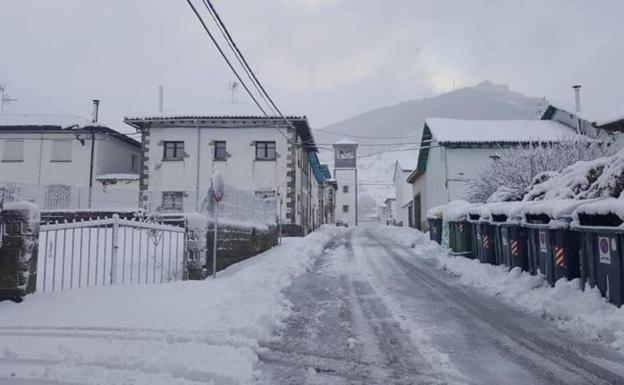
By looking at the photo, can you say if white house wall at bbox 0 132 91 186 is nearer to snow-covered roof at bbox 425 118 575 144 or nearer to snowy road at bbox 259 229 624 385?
snow-covered roof at bbox 425 118 575 144

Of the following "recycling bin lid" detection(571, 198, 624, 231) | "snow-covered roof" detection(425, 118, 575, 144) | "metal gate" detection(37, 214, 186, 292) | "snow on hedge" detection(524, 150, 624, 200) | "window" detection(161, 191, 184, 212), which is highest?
"snow-covered roof" detection(425, 118, 575, 144)

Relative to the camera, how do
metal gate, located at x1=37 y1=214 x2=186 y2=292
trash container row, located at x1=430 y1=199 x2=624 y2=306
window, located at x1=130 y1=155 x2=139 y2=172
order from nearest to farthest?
trash container row, located at x1=430 y1=199 x2=624 y2=306 → metal gate, located at x1=37 y1=214 x2=186 y2=292 → window, located at x1=130 y1=155 x2=139 y2=172

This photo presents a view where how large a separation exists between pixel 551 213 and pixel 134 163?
3245cm

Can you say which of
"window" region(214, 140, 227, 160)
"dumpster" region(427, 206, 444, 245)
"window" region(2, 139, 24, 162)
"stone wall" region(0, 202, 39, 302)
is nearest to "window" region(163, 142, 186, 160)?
"window" region(214, 140, 227, 160)

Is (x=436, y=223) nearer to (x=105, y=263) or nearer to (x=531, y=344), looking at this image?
(x=531, y=344)

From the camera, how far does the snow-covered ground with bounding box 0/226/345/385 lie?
14.3 feet

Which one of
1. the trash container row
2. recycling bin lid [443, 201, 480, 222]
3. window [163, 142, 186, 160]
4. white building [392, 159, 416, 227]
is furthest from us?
white building [392, 159, 416, 227]

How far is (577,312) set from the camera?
6.88m

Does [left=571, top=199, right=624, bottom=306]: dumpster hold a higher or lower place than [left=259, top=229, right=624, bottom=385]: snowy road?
higher

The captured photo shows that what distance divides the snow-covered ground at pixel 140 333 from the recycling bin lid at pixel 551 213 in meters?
4.87

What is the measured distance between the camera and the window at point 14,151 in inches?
1212

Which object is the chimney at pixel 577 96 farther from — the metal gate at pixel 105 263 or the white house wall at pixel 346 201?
the white house wall at pixel 346 201

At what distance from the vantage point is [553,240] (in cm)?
877

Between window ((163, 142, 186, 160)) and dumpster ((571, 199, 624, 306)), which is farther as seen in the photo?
window ((163, 142, 186, 160))
